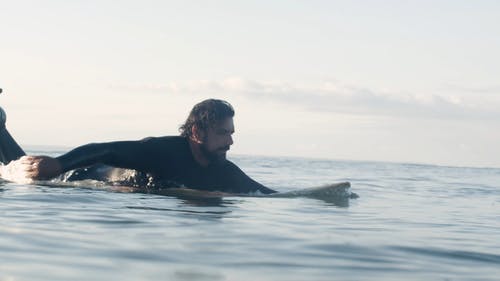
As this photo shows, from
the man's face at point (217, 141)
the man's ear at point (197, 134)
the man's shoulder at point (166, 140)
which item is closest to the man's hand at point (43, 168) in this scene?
the man's shoulder at point (166, 140)

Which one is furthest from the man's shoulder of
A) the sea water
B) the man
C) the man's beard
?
the sea water

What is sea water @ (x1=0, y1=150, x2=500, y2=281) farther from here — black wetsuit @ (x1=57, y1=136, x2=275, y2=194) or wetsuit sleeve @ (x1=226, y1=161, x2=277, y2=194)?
wetsuit sleeve @ (x1=226, y1=161, x2=277, y2=194)

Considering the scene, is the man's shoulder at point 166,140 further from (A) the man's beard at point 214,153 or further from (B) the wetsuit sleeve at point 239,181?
(B) the wetsuit sleeve at point 239,181

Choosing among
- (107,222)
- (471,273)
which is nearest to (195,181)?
(107,222)

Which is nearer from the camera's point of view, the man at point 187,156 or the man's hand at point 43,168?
the man's hand at point 43,168

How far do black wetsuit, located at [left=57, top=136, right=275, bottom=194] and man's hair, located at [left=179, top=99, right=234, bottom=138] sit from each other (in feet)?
0.74

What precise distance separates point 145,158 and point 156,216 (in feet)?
10.1

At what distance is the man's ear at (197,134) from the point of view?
32.9ft

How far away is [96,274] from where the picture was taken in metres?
3.93

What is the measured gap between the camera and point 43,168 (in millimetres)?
9406

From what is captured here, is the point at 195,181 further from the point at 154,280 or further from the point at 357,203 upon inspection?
the point at 154,280

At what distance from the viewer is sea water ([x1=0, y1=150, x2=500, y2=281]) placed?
167 inches

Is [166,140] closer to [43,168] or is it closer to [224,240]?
[43,168]

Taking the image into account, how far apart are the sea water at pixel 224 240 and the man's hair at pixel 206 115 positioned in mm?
1434
